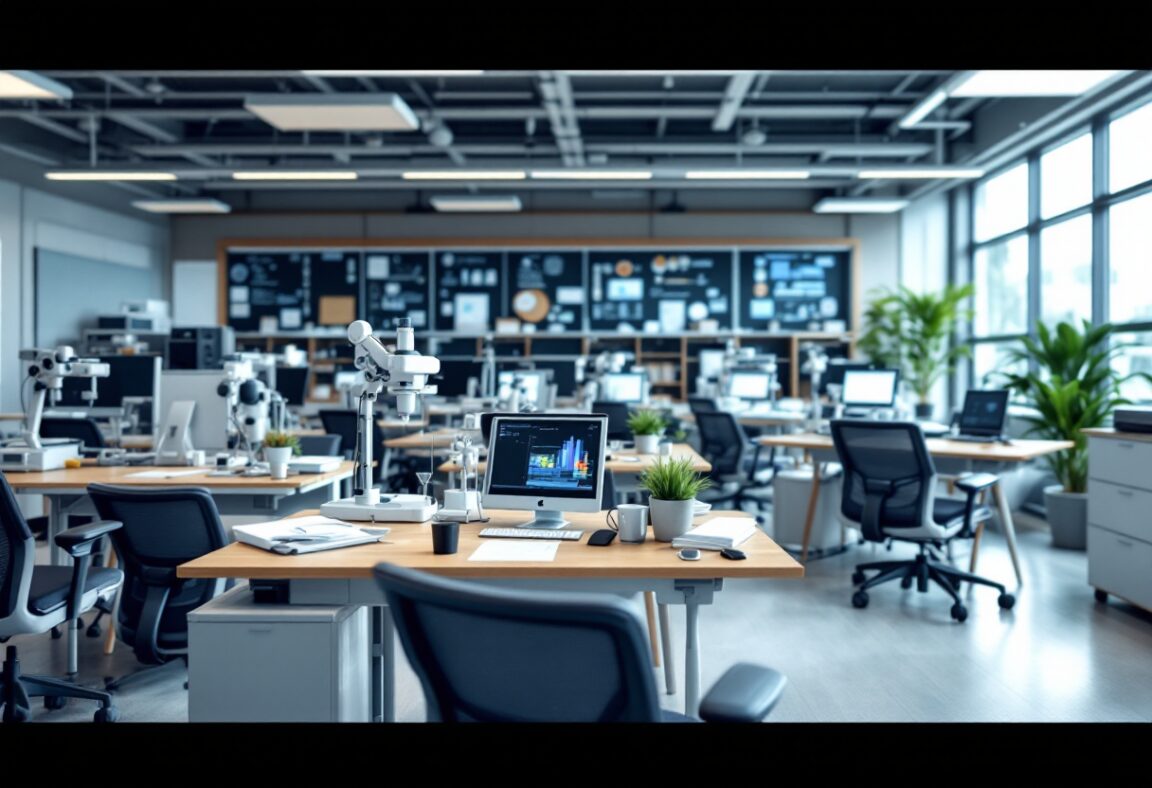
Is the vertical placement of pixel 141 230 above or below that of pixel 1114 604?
above

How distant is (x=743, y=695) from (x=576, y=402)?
6.39 meters

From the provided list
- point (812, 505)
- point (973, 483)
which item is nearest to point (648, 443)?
point (812, 505)

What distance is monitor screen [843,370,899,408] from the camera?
6.72m

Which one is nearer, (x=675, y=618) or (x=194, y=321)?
(x=675, y=618)

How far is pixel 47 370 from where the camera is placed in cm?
424

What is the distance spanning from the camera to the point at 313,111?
6629 millimetres

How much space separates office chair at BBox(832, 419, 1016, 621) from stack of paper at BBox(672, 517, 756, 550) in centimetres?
199

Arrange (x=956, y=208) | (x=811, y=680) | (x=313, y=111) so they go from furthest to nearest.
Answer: (x=956, y=208), (x=313, y=111), (x=811, y=680)

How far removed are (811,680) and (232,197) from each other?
1086 centimetres

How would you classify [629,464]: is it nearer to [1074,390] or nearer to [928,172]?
[1074,390]

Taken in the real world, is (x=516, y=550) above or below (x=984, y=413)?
below

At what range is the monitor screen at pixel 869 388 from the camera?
22.1 ft
